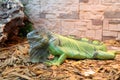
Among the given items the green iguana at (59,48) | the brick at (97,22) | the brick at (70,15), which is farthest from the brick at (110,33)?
the green iguana at (59,48)

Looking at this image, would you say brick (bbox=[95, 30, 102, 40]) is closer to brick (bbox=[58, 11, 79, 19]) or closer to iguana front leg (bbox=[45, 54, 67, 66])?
brick (bbox=[58, 11, 79, 19])

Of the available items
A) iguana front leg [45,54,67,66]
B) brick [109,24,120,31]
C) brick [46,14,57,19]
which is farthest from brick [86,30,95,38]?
iguana front leg [45,54,67,66]

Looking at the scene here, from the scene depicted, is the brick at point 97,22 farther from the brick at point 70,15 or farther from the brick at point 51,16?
the brick at point 51,16

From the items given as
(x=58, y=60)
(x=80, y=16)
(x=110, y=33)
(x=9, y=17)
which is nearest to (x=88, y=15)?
(x=80, y=16)

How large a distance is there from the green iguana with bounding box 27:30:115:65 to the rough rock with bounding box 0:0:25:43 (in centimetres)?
61

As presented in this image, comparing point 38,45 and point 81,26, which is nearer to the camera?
point 38,45

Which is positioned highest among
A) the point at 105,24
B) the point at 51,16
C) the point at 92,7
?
the point at 92,7

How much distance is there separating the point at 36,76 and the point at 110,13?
5.42 ft

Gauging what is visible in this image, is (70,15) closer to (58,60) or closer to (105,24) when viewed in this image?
(105,24)

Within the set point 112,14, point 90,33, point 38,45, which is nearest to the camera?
point 38,45

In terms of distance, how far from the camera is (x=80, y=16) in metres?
3.67

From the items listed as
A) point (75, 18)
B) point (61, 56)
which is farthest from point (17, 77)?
point (75, 18)

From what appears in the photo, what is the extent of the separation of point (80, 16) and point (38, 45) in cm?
124

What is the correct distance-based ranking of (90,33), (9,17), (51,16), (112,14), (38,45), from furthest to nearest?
(51,16) < (90,33) < (112,14) < (9,17) < (38,45)
